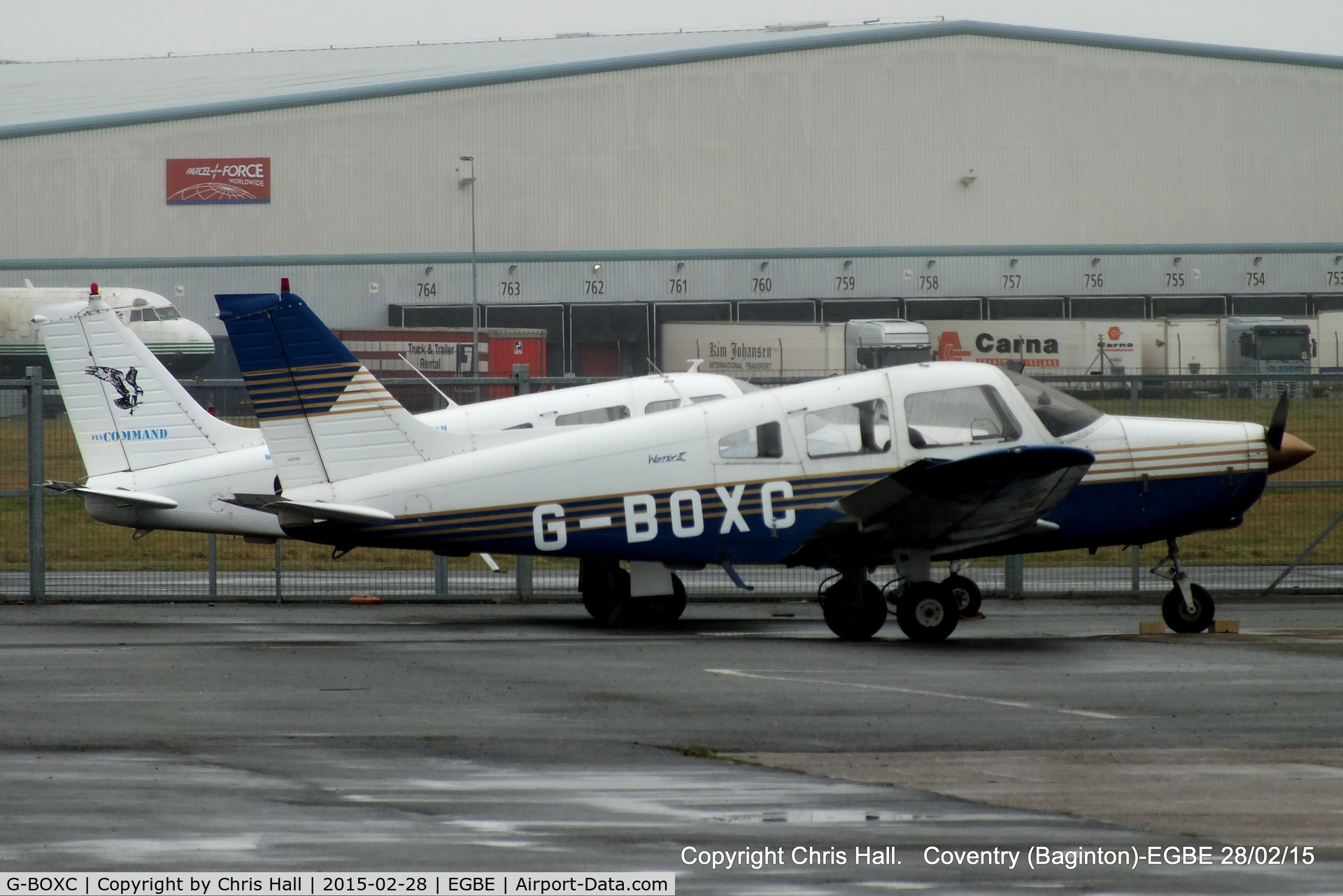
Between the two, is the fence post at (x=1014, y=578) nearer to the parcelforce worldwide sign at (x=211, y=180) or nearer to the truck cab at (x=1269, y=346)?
the truck cab at (x=1269, y=346)

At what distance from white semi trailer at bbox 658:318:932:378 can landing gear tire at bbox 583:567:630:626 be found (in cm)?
3541

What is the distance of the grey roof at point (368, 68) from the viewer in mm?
60125

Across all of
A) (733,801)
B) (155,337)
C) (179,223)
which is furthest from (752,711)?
(179,223)

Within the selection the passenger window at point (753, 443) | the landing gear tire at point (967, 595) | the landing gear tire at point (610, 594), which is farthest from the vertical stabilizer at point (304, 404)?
the landing gear tire at point (967, 595)

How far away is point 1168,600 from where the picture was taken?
13836mm

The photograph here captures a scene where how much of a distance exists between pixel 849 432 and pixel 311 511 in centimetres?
435

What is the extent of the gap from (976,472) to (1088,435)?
5.86 ft

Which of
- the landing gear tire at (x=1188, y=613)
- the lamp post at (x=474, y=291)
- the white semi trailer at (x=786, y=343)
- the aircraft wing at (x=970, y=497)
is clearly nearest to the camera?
the aircraft wing at (x=970, y=497)

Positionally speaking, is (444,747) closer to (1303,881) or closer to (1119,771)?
(1119,771)

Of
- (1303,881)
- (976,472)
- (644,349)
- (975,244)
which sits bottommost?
(1303,881)

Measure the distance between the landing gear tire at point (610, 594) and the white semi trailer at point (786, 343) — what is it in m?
35.4

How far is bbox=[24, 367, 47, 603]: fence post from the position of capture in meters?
16.6

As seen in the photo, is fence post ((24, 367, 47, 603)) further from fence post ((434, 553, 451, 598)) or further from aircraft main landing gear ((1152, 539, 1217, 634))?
aircraft main landing gear ((1152, 539, 1217, 634))

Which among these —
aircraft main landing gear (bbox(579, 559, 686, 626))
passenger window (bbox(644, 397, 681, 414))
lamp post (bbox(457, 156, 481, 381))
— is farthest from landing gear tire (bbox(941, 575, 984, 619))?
lamp post (bbox(457, 156, 481, 381))
